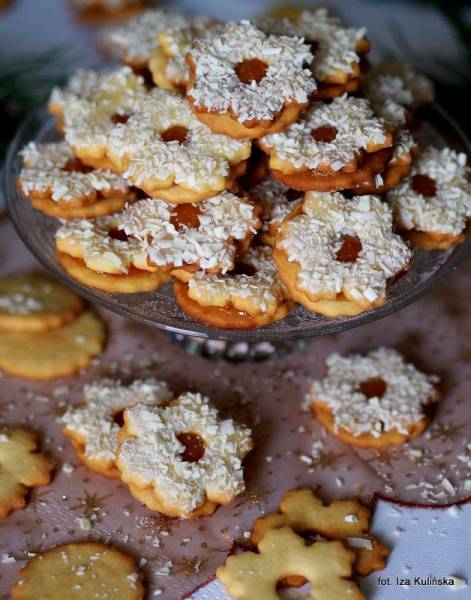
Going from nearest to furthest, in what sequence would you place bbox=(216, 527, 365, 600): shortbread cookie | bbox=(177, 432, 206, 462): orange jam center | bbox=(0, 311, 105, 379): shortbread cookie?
bbox=(216, 527, 365, 600): shortbread cookie → bbox=(177, 432, 206, 462): orange jam center → bbox=(0, 311, 105, 379): shortbread cookie

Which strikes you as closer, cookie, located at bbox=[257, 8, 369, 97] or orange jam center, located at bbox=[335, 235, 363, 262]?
orange jam center, located at bbox=[335, 235, 363, 262]

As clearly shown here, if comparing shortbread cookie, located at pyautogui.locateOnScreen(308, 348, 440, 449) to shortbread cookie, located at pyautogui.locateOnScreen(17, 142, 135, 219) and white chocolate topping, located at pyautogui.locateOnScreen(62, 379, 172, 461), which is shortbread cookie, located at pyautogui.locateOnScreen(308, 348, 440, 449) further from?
shortbread cookie, located at pyautogui.locateOnScreen(17, 142, 135, 219)

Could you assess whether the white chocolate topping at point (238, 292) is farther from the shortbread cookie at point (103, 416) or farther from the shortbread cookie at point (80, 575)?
the shortbread cookie at point (80, 575)

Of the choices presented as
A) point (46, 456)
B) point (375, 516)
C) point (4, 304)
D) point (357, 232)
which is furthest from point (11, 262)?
point (375, 516)

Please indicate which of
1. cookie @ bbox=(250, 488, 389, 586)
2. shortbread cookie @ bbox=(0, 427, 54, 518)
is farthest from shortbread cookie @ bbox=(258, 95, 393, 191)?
shortbread cookie @ bbox=(0, 427, 54, 518)

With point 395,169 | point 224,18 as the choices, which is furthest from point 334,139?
point 224,18

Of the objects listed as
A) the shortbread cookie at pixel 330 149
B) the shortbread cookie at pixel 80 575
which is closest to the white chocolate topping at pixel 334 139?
the shortbread cookie at pixel 330 149
